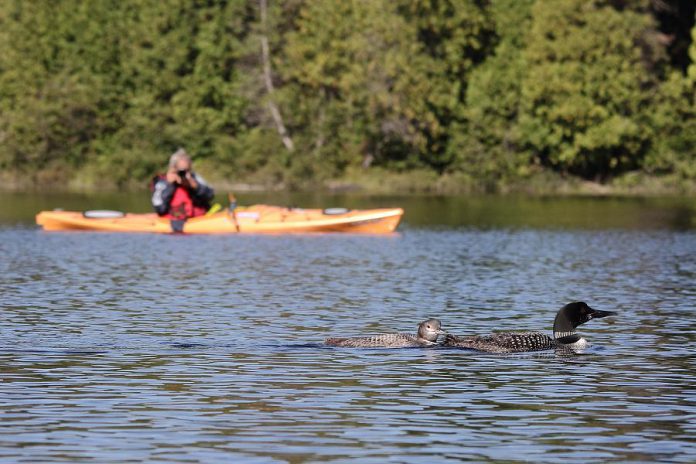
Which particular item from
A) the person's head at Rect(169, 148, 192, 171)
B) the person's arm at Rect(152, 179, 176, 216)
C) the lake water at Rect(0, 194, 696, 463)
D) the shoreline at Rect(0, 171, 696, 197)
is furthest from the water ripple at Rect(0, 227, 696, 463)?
the shoreline at Rect(0, 171, 696, 197)

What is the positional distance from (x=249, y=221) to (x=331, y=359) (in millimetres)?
27594

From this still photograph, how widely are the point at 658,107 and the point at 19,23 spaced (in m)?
37.3

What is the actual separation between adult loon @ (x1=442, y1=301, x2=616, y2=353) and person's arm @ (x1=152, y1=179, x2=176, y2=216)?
85.6 feet

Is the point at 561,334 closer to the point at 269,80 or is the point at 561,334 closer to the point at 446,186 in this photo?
the point at 446,186

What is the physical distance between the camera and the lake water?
14.9 metres

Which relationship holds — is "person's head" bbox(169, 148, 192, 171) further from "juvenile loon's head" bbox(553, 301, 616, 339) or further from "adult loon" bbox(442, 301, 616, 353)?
"juvenile loon's head" bbox(553, 301, 616, 339)

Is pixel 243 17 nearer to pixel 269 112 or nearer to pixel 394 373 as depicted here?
pixel 269 112

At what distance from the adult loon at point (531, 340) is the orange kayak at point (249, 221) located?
87.9ft

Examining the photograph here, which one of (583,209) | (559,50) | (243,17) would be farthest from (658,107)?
(243,17)

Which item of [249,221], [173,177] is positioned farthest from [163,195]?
[249,221]

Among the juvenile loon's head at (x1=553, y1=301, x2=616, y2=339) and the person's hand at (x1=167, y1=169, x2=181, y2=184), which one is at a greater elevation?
the person's hand at (x1=167, y1=169, x2=181, y2=184)

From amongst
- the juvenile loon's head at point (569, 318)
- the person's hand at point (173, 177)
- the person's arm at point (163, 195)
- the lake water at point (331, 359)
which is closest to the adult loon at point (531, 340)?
the juvenile loon's head at point (569, 318)

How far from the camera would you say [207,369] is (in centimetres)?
1952

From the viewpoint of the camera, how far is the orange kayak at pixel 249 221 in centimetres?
4753
